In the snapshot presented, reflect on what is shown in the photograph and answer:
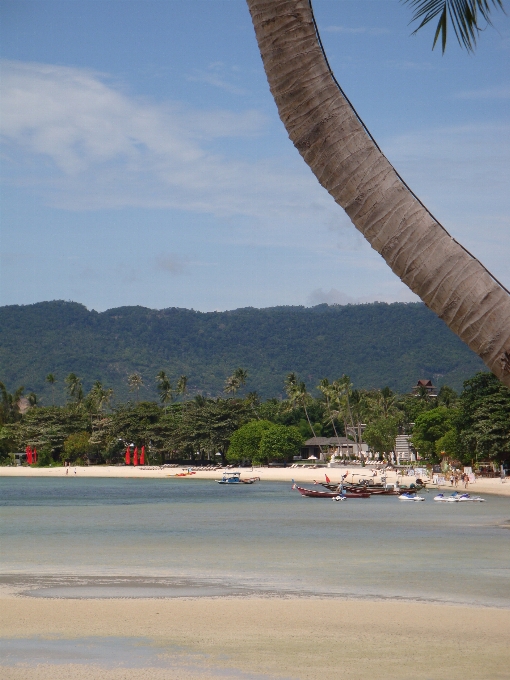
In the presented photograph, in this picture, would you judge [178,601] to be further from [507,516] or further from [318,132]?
[507,516]

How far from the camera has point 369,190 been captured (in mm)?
4918

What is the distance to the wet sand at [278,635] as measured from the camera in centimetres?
1299

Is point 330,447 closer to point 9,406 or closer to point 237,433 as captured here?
point 237,433

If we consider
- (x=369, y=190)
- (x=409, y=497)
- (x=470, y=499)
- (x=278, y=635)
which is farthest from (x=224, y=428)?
(x=369, y=190)

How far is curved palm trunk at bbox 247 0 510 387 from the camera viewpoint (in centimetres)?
476

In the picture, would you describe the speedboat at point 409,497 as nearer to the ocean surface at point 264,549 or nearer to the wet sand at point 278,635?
the ocean surface at point 264,549

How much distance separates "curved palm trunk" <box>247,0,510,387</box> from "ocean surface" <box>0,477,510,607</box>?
1663 cm

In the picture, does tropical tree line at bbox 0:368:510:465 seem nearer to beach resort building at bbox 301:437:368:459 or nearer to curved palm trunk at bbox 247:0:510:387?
beach resort building at bbox 301:437:368:459

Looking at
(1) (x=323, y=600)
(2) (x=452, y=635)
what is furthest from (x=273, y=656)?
(1) (x=323, y=600)

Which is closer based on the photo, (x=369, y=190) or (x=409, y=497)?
(x=369, y=190)

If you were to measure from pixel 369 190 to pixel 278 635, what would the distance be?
1239 centimetres

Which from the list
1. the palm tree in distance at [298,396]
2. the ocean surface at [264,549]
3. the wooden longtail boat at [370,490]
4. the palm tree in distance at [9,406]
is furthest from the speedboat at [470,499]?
the palm tree in distance at [9,406]

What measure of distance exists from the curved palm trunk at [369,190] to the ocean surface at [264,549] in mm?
16634

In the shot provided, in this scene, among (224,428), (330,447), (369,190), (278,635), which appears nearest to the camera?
(369,190)
